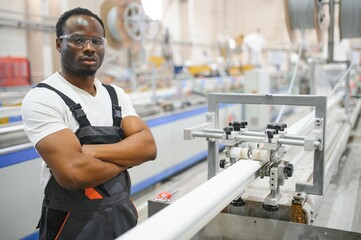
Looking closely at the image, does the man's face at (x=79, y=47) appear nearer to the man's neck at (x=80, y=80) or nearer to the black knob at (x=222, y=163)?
the man's neck at (x=80, y=80)

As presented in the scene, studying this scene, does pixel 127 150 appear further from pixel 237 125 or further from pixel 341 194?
pixel 341 194

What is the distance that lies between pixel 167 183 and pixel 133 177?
0.72 meters

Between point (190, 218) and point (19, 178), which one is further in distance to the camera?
point (19, 178)

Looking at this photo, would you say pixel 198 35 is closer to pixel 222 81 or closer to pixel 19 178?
pixel 222 81

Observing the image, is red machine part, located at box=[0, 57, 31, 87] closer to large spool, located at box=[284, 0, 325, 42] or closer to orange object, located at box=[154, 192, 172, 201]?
large spool, located at box=[284, 0, 325, 42]

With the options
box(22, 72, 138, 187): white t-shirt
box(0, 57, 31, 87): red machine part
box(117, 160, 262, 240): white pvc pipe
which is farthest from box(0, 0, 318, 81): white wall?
box(117, 160, 262, 240): white pvc pipe

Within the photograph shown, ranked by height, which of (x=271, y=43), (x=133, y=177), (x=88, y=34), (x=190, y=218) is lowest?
(x=133, y=177)

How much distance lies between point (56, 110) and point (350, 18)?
177 centimetres

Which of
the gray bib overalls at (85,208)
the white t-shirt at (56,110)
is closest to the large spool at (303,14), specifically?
the white t-shirt at (56,110)

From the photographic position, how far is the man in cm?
115

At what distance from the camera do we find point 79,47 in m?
1.30

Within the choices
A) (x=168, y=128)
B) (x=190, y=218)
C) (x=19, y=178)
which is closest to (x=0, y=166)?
(x=19, y=178)

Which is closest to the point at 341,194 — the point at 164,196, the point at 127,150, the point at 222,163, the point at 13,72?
the point at 222,163

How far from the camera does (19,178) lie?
2.14 m
